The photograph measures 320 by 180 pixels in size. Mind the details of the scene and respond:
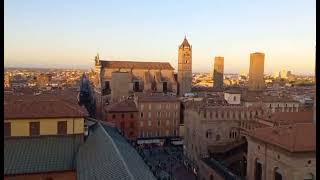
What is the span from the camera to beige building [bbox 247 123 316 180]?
12383 mm

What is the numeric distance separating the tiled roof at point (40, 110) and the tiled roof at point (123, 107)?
17453mm

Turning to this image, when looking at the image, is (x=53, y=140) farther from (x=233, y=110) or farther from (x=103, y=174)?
(x=233, y=110)

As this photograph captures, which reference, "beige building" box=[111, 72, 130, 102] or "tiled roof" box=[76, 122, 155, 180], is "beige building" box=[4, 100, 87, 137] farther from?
"beige building" box=[111, 72, 130, 102]

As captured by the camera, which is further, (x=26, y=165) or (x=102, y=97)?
(x=102, y=97)

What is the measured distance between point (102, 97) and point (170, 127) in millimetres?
9370

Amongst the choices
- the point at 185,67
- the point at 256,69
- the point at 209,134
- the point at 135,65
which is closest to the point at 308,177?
the point at 209,134

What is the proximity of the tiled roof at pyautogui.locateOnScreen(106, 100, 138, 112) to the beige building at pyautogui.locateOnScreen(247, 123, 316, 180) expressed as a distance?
18.1 metres

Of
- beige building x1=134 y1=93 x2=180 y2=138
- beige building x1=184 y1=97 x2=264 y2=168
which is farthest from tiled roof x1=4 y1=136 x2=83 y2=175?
beige building x1=134 y1=93 x2=180 y2=138

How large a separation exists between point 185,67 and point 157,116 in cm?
1657

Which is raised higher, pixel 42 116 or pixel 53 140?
pixel 42 116

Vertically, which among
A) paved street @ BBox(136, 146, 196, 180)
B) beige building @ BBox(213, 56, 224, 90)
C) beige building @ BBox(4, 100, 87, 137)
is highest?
beige building @ BBox(213, 56, 224, 90)

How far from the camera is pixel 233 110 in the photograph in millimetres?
25234

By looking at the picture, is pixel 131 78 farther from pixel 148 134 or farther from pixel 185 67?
pixel 148 134
